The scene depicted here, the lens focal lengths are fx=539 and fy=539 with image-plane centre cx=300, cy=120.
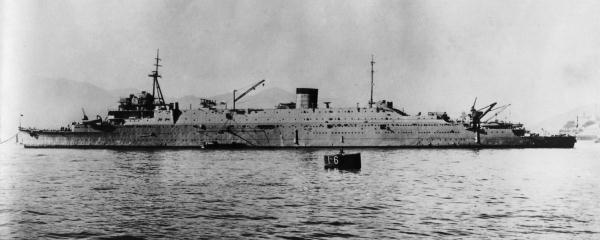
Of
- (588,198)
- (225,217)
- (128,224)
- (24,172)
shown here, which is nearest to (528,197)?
(588,198)

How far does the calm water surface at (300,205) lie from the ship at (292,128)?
3090 centimetres

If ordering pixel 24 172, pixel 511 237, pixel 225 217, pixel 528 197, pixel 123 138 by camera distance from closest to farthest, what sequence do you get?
pixel 511 237 < pixel 225 217 < pixel 528 197 < pixel 24 172 < pixel 123 138

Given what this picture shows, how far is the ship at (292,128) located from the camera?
60.6m

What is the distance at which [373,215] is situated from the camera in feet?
52.1

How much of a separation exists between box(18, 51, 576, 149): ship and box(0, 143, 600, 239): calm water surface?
1217 inches

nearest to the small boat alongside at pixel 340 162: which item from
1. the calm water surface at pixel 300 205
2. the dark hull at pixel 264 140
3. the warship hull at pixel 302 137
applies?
the calm water surface at pixel 300 205

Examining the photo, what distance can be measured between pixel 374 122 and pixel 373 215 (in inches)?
1794

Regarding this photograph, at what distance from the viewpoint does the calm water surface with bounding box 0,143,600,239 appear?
13.7 metres

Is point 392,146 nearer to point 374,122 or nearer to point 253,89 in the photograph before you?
point 374,122

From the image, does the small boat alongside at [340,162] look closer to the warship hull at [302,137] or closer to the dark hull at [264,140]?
the dark hull at [264,140]

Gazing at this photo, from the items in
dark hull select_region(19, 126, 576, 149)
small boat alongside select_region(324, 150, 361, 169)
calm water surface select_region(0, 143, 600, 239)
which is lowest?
calm water surface select_region(0, 143, 600, 239)

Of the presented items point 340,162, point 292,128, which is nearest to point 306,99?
point 292,128

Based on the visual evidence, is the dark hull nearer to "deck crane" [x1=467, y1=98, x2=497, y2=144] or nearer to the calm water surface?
"deck crane" [x1=467, y1=98, x2=497, y2=144]

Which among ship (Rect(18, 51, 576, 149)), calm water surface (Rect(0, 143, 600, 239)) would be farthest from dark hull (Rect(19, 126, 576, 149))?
calm water surface (Rect(0, 143, 600, 239))
